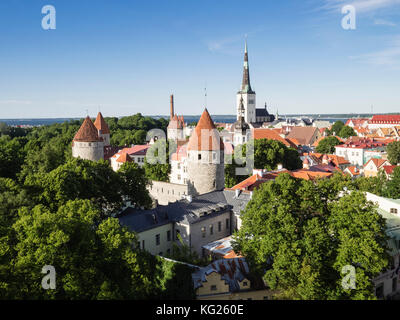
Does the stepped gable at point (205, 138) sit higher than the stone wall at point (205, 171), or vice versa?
the stepped gable at point (205, 138)

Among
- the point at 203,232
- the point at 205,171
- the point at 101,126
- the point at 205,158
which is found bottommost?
the point at 203,232

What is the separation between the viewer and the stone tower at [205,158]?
3266 cm

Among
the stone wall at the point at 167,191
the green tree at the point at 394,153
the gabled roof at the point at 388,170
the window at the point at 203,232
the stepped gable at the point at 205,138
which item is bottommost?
the window at the point at 203,232

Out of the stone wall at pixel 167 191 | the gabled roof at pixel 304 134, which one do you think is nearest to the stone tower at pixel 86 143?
the stone wall at pixel 167 191

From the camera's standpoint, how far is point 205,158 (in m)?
32.9

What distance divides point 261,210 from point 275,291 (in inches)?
168

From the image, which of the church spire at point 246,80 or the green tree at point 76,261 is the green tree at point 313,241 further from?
the church spire at point 246,80

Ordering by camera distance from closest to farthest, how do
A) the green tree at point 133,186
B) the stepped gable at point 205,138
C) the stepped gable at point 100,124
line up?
the green tree at point 133,186 → the stepped gable at point 205,138 → the stepped gable at point 100,124

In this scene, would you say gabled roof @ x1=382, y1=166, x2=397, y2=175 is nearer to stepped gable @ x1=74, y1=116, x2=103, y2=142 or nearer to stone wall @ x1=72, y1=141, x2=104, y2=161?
stone wall @ x1=72, y1=141, x2=104, y2=161

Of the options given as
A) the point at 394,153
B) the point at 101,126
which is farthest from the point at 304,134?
the point at 101,126

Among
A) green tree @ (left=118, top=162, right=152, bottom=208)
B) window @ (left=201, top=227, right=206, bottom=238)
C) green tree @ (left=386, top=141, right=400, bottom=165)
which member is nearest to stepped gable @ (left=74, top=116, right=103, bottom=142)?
green tree @ (left=118, top=162, right=152, bottom=208)

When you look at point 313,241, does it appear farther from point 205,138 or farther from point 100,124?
point 100,124

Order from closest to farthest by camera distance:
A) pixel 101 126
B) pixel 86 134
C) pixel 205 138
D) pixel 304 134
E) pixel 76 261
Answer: pixel 76 261 < pixel 205 138 < pixel 86 134 < pixel 101 126 < pixel 304 134
